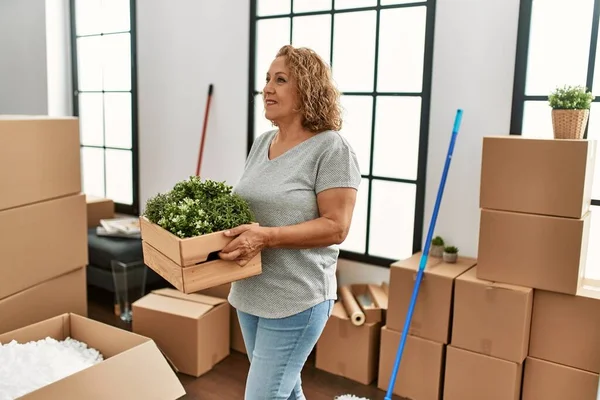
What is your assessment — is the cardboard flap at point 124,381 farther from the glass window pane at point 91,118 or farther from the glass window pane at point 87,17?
the glass window pane at point 87,17

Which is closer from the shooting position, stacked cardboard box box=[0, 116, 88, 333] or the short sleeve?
the short sleeve

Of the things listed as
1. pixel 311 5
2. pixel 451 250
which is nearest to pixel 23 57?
pixel 311 5

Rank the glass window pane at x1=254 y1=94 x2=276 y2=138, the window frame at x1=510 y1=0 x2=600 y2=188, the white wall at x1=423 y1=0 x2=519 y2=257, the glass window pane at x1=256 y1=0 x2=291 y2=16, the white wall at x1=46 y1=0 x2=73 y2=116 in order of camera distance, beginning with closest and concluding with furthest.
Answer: the window frame at x1=510 y1=0 x2=600 y2=188
the white wall at x1=423 y1=0 x2=519 y2=257
the glass window pane at x1=256 y1=0 x2=291 y2=16
the glass window pane at x1=254 y1=94 x2=276 y2=138
the white wall at x1=46 y1=0 x2=73 y2=116

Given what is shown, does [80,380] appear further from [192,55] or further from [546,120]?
[192,55]

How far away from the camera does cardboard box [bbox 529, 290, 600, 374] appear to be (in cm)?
218

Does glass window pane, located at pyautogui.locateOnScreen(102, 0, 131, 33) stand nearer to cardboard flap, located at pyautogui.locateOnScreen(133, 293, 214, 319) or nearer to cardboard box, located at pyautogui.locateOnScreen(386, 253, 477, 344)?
cardboard flap, located at pyautogui.locateOnScreen(133, 293, 214, 319)

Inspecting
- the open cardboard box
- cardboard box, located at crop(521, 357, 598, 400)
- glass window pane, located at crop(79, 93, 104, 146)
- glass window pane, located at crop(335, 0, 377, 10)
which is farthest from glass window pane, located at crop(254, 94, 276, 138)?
cardboard box, located at crop(521, 357, 598, 400)

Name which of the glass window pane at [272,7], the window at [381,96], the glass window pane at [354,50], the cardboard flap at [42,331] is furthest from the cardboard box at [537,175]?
the cardboard flap at [42,331]

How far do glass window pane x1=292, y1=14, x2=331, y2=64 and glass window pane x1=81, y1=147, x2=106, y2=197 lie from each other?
192cm

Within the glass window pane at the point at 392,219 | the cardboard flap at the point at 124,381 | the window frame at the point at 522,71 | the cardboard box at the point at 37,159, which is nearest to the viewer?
the cardboard flap at the point at 124,381

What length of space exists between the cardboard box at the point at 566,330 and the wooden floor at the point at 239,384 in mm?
675

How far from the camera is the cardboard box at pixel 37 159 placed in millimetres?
2098

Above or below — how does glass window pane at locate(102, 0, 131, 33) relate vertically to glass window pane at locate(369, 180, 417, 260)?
above

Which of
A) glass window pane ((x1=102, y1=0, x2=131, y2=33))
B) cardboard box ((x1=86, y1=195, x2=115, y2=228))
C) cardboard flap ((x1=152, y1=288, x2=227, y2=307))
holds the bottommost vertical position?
cardboard flap ((x1=152, y1=288, x2=227, y2=307))
